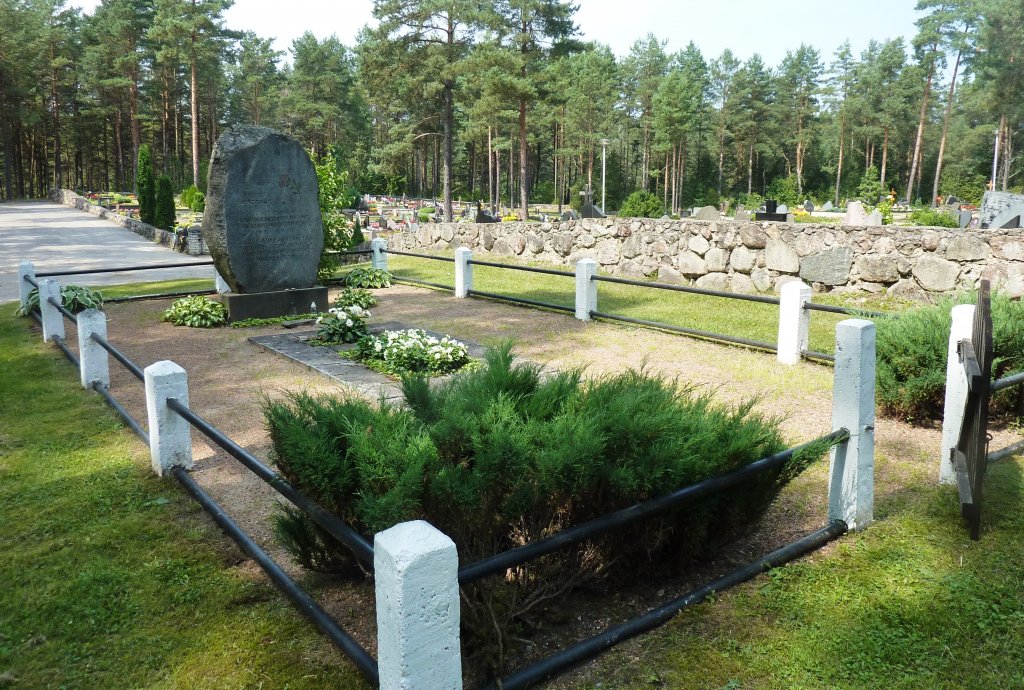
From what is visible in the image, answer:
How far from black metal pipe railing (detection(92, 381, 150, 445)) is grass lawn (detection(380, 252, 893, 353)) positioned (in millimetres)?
6527

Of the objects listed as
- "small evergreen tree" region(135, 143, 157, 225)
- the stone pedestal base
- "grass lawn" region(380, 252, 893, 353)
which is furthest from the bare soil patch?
"small evergreen tree" region(135, 143, 157, 225)

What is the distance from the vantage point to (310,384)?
7.12m

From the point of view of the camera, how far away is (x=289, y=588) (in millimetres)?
3137

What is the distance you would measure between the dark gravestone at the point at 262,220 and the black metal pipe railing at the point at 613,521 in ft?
27.8

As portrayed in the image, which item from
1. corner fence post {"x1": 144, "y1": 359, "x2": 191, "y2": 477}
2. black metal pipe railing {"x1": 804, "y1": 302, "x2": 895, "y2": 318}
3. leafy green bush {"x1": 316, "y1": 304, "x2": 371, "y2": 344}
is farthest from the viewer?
leafy green bush {"x1": 316, "y1": 304, "x2": 371, "y2": 344}

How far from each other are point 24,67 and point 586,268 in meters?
57.1

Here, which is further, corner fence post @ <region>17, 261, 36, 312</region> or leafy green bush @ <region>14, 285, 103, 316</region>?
corner fence post @ <region>17, 261, 36, 312</region>

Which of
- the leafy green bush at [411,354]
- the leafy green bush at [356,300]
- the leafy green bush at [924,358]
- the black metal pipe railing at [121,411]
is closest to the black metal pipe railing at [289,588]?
the black metal pipe railing at [121,411]

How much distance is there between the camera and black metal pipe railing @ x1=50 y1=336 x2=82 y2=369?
7.81 metres

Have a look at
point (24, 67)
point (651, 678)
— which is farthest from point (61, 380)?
point (24, 67)

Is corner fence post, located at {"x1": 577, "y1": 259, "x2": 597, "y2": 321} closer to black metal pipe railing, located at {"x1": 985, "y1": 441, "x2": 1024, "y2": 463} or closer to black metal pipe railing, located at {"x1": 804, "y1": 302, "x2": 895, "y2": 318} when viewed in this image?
black metal pipe railing, located at {"x1": 804, "y1": 302, "x2": 895, "y2": 318}

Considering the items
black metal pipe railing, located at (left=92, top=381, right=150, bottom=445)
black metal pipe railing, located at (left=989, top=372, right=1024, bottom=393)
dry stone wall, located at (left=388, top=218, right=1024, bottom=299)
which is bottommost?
black metal pipe railing, located at (left=92, top=381, right=150, bottom=445)

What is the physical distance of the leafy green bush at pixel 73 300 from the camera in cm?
1038

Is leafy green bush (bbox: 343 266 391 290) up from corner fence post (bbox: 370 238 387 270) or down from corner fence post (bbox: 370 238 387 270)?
down
